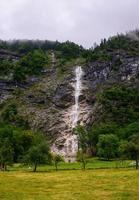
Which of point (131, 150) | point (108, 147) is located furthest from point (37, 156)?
point (108, 147)

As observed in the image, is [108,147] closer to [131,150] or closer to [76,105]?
[131,150]

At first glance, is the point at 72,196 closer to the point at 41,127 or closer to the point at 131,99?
the point at 41,127

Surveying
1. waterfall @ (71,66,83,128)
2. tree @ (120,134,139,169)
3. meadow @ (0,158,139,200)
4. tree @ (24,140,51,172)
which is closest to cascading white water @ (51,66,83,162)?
waterfall @ (71,66,83,128)

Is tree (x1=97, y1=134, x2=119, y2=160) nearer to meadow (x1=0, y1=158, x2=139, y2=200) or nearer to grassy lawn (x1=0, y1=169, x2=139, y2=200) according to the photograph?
grassy lawn (x1=0, y1=169, x2=139, y2=200)

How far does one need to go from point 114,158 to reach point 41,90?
3030 inches

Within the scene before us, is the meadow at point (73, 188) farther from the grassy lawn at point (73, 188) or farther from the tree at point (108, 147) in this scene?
the tree at point (108, 147)

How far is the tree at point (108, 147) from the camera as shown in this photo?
125 m

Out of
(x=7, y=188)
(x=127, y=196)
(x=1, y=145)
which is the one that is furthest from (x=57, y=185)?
(x=1, y=145)

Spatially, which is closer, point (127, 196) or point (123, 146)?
point (127, 196)

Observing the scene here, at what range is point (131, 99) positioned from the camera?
187 m

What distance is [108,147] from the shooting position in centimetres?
12425

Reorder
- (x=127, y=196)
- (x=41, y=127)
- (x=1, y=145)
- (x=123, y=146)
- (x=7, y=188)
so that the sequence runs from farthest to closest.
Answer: (x=41, y=127) < (x=1, y=145) < (x=123, y=146) < (x=7, y=188) < (x=127, y=196)

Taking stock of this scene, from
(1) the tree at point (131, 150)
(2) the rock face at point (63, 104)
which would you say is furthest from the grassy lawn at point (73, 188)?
(2) the rock face at point (63, 104)

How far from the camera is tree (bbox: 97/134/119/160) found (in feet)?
410
